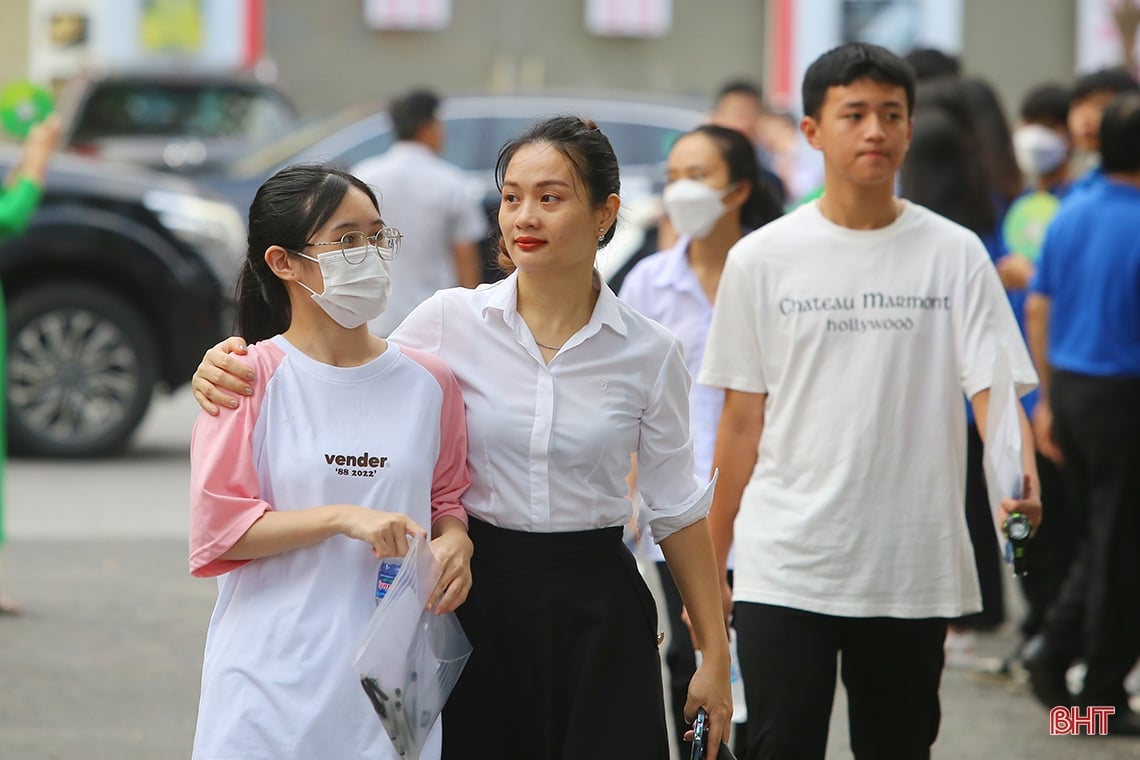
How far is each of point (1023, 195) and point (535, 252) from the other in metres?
4.56

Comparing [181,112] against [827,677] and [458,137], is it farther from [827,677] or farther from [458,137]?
[827,677]

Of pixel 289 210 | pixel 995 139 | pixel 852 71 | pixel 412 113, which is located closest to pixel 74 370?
pixel 412 113

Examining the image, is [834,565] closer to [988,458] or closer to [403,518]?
[988,458]

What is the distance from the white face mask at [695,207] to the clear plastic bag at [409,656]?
2204mm

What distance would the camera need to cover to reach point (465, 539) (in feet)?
10.4

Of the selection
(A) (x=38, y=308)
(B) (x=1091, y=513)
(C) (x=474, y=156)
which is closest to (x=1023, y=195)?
(B) (x=1091, y=513)

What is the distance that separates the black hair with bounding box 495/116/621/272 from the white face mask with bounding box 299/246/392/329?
0.33 m

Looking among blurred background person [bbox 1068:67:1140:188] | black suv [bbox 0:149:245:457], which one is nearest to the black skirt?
blurred background person [bbox 1068:67:1140:188]

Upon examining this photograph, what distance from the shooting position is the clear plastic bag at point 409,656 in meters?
3.00

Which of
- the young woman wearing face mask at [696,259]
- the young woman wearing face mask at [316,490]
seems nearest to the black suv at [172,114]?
the young woman wearing face mask at [696,259]

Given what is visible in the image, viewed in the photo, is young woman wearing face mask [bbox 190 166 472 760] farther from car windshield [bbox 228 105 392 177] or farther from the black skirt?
car windshield [bbox 228 105 392 177]

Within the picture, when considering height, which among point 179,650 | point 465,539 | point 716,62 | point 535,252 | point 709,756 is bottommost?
point 179,650

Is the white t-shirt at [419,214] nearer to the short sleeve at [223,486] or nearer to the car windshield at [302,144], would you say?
the car windshield at [302,144]

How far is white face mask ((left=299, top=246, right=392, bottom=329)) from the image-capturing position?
3172mm
